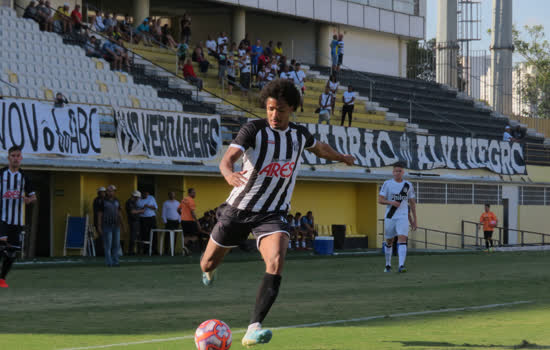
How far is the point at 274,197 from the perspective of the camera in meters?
8.30

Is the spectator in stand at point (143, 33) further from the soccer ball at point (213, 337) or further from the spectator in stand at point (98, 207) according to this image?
the soccer ball at point (213, 337)

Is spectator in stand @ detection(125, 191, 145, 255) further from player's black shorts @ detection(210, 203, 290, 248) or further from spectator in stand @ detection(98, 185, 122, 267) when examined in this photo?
player's black shorts @ detection(210, 203, 290, 248)

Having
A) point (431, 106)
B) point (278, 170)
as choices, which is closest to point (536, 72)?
point (431, 106)

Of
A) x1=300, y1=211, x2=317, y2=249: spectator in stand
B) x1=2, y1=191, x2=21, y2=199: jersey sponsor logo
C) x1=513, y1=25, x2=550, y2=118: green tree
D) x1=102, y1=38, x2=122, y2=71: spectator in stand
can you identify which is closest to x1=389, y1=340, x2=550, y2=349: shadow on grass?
x1=2, y1=191, x2=21, y2=199: jersey sponsor logo

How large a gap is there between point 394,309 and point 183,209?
15.4 meters

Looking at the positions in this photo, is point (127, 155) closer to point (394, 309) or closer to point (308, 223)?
point (308, 223)

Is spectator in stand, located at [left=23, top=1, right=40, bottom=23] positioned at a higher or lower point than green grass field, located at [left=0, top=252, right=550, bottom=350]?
higher

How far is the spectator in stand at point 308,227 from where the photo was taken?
102ft

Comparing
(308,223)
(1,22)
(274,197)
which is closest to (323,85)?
(308,223)

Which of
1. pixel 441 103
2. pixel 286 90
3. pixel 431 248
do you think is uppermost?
pixel 441 103

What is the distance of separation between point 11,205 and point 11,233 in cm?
44

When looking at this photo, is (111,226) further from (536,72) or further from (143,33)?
(536,72)

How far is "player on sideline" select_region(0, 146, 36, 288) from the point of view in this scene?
46.5 ft

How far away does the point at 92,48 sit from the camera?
30391 mm
